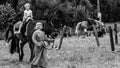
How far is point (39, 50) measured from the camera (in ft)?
28.7

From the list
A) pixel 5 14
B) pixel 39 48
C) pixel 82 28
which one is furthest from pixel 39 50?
pixel 5 14

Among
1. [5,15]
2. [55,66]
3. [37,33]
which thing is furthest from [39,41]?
[5,15]

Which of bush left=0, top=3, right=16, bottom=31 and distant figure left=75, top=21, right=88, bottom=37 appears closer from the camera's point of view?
distant figure left=75, top=21, right=88, bottom=37

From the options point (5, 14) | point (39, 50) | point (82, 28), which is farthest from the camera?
point (5, 14)

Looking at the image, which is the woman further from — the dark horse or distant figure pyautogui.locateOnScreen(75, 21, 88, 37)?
distant figure pyautogui.locateOnScreen(75, 21, 88, 37)

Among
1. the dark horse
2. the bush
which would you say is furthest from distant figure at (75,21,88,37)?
the dark horse

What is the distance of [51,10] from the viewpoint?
3800cm

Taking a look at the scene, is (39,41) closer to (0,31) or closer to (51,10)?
(0,31)

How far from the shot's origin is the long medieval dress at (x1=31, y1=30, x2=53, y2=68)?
866 centimetres

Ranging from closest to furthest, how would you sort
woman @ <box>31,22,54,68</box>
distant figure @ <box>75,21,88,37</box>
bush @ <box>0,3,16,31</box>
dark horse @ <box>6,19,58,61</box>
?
woman @ <box>31,22,54,68</box> < dark horse @ <box>6,19,58,61</box> < distant figure @ <box>75,21,88,37</box> < bush @ <box>0,3,16,31</box>

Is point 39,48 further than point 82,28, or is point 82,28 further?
point 82,28

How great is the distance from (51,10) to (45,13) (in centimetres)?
126

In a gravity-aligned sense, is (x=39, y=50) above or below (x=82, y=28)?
above

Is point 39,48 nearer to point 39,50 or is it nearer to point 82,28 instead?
point 39,50
